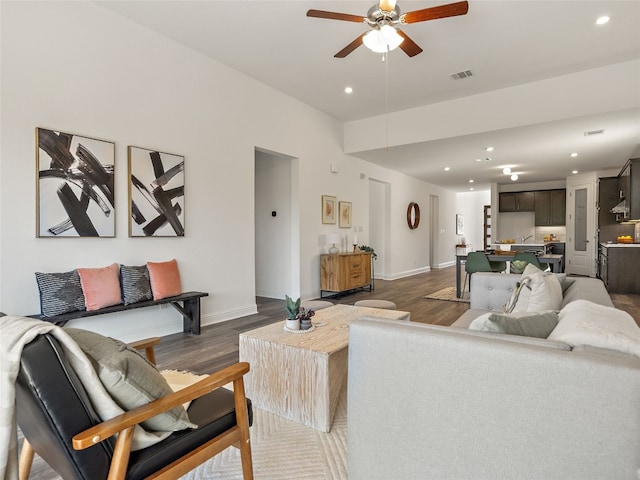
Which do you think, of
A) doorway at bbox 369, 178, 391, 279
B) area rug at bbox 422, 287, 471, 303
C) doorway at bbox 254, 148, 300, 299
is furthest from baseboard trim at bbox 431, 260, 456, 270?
doorway at bbox 254, 148, 300, 299

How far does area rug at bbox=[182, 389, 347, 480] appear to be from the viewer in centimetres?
167

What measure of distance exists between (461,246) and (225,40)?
11.3 metres

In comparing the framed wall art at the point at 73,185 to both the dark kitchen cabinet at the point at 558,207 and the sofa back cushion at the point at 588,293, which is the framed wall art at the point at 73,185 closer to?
the sofa back cushion at the point at 588,293

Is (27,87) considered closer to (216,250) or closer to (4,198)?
(4,198)

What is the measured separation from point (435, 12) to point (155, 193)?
3131mm

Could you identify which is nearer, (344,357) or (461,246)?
(344,357)

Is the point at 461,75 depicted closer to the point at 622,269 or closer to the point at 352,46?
the point at 352,46

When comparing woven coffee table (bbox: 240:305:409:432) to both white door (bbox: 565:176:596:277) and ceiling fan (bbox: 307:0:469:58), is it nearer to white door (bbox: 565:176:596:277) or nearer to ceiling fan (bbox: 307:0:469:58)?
ceiling fan (bbox: 307:0:469:58)

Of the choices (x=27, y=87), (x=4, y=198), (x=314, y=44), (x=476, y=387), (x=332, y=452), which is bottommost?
(x=332, y=452)

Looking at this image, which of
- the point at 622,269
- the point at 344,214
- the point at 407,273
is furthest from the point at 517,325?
the point at 407,273

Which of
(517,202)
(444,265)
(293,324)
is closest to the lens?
(293,324)

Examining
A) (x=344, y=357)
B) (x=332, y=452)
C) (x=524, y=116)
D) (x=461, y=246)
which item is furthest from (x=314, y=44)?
(x=461, y=246)

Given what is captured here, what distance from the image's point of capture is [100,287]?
10.4 ft

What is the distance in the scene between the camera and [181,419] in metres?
1.28
